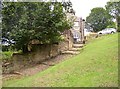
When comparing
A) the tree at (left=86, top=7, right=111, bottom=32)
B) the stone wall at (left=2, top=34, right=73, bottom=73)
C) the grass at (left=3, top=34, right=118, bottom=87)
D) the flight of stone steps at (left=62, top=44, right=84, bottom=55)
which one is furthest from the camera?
the tree at (left=86, top=7, right=111, bottom=32)

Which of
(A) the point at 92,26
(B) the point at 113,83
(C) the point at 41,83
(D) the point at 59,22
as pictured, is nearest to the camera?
(B) the point at 113,83

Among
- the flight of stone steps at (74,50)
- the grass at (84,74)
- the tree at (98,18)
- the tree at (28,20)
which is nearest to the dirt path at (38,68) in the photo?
the flight of stone steps at (74,50)

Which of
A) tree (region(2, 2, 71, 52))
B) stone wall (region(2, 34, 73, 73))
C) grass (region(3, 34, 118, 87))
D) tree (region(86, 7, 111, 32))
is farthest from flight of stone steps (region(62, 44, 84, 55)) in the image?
tree (region(86, 7, 111, 32))

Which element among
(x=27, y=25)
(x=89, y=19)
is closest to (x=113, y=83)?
(x=27, y=25)

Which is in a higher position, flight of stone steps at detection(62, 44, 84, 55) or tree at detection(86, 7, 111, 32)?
tree at detection(86, 7, 111, 32)

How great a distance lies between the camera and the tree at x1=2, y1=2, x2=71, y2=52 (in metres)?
13.0

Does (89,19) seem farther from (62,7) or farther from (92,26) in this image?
(62,7)

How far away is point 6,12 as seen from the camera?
13.3m

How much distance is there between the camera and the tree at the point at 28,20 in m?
13.0

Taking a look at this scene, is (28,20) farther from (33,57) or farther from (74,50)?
(74,50)

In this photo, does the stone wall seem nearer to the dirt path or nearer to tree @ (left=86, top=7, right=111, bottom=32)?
the dirt path

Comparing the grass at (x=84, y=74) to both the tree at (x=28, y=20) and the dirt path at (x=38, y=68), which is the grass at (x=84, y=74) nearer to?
the dirt path at (x=38, y=68)

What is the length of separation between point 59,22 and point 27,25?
2.10 metres

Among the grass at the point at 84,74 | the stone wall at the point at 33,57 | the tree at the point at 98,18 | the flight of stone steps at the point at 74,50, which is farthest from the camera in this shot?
the tree at the point at 98,18
